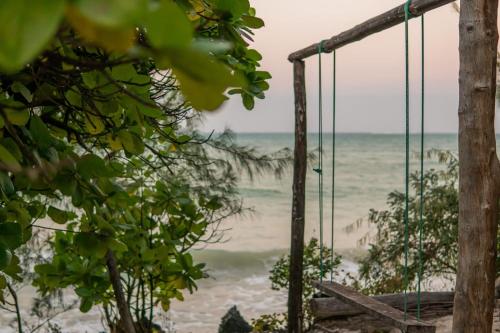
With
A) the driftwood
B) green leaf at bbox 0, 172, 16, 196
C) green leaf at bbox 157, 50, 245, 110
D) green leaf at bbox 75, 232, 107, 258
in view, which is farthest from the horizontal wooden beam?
green leaf at bbox 157, 50, 245, 110

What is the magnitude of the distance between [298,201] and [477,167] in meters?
1.87

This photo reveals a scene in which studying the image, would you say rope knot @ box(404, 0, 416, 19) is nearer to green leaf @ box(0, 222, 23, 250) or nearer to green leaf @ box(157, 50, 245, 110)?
green leaf @ box(0, 222, 23, 250)

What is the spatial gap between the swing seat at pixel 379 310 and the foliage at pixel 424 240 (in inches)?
104

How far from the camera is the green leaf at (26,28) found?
0.16 meters

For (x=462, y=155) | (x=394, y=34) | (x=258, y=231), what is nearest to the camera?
(x=462, y=155)

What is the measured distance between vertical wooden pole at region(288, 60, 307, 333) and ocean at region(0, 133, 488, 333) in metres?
0.65

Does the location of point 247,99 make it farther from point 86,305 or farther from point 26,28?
point 86,305

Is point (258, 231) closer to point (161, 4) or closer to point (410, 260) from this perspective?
point (410, 260)

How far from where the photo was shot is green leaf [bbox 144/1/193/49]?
0.17 metres

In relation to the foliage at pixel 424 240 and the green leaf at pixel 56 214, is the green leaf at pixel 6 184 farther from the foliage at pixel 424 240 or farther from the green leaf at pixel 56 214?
the foliage at pixel 424 240

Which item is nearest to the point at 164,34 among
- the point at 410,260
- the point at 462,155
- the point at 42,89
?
the point at 42,89

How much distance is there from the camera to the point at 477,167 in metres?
2.11

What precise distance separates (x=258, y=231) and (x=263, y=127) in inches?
239

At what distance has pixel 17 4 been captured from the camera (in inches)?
6.7
